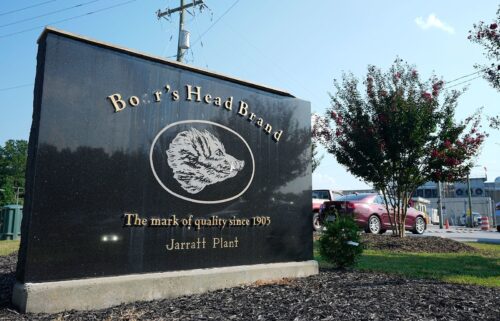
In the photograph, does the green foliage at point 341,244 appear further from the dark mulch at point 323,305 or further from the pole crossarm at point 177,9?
the pole crossarm at point 177,9

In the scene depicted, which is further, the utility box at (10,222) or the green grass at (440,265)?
the utility box at (10,222)

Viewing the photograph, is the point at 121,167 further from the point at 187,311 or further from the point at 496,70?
the point at 496,70

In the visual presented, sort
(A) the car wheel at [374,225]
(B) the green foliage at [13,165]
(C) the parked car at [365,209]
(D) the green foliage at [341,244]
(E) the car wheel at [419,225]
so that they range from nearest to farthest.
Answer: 1. (D) the green foliage at [341,244]
2. (C) the parked car at [365,209]
3. (A) the car wheel at [374,225]
4. (E) the car wheel at [419,225]
5. (B) the green foliage at [13,165]

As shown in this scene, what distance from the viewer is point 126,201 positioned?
4844 millimetres

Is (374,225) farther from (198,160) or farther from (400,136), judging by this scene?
(198,160)

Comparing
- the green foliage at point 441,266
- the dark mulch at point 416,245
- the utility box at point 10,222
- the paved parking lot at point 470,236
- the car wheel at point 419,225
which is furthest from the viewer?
the car wheel at point 419,225

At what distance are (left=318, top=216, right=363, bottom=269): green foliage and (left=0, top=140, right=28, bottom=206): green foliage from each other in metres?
68.8

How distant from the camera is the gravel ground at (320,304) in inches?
153

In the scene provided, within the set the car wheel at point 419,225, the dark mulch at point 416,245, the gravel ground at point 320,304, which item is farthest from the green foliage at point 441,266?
the car wheel at point 419,225

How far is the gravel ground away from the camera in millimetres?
3891

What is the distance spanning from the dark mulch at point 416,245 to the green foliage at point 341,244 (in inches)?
163

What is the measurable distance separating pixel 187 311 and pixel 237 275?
1545mm

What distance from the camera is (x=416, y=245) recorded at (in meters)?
11.2

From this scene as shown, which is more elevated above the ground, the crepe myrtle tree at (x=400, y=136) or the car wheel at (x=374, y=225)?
the crepe myrtle tree at (x=400, y=136)
